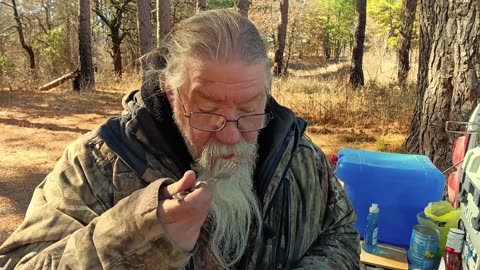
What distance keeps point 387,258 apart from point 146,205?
2107 mm

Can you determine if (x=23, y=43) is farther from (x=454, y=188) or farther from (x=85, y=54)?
(x=454, y=188)

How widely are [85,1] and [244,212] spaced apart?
1200 centimetres

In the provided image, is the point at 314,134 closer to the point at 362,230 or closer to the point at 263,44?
the point at 362,230

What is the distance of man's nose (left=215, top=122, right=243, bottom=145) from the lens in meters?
1.49

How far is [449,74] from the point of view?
396 cm

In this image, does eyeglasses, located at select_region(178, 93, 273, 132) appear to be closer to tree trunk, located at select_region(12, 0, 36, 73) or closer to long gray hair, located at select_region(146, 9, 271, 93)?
long gray hair, located at select_region(146, 9, 271, 93)

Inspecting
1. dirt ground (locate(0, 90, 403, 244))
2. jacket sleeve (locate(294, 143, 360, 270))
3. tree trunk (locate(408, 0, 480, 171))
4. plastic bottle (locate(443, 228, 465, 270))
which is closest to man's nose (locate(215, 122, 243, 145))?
jacket sleeve (locate(294, 143, 360, 270))

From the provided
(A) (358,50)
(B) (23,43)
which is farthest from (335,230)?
(B) (23,43)

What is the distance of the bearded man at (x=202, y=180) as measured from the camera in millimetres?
1082

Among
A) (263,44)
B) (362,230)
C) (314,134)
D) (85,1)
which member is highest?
(85,1)

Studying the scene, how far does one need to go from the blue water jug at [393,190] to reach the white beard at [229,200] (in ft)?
4.79

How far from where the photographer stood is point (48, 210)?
1.36 meters

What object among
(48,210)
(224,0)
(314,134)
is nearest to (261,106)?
(48,210)

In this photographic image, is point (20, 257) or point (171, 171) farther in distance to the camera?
point (171, 171)
